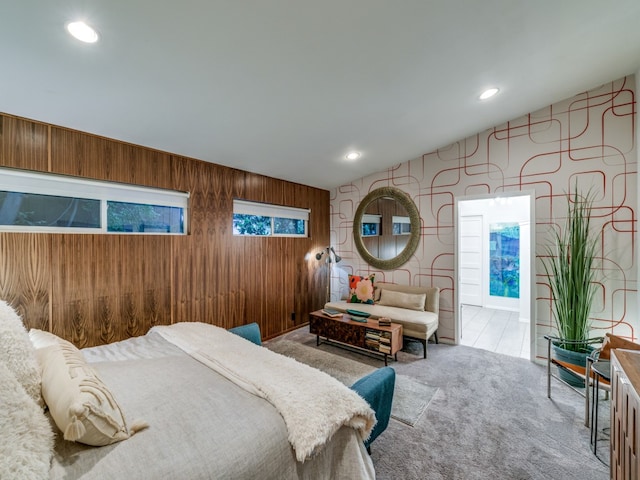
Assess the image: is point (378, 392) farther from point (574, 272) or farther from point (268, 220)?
point (268, 220)

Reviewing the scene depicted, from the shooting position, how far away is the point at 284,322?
13.0 feet

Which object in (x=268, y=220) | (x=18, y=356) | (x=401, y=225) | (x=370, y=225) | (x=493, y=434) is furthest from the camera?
(x=370, y=225)

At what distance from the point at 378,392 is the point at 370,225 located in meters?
3.10

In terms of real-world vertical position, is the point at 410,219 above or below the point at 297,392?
above

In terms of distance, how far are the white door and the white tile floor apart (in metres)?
0.46

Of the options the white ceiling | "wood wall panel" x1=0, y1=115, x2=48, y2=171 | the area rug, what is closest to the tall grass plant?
the white ceiling

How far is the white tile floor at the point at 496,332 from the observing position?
11.4 feet

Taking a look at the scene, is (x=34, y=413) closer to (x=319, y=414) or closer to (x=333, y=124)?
(x=319, y=414)

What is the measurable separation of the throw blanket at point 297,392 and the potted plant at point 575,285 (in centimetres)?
245

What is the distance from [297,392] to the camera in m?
1.27

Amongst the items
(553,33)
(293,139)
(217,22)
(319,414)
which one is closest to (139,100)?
(217,22)

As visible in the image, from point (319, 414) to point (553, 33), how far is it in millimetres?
2907

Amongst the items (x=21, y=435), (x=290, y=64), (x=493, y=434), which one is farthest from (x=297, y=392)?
(x=290, y=64)

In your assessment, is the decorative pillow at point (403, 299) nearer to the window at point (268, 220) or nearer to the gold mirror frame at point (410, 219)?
the gold mirror frame at point (410, 219)
